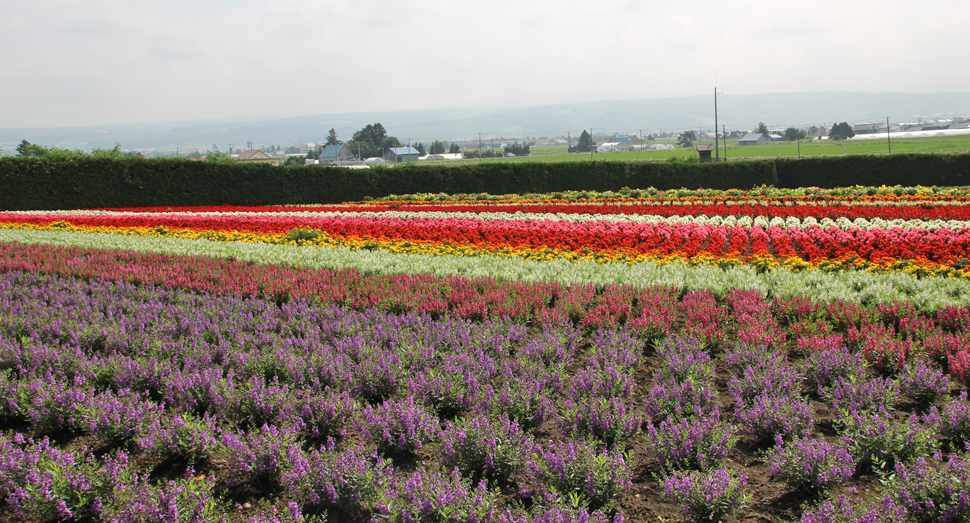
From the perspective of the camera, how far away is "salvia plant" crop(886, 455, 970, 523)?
8.25ft

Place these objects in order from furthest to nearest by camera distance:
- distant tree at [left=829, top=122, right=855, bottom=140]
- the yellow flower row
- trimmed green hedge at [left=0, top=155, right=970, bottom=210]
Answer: distant tree at [left=829, top=122, right=855, bottom=140], trimmed green hedge at [left=0, top=155, right=970, bottom=210], the yellow flower row

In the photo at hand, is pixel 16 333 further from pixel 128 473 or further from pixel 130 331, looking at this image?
pixel 128 473

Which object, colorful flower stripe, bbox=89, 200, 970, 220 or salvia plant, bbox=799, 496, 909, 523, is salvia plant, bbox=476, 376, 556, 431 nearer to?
salvia plant, bbox=799, 496, 909, 523

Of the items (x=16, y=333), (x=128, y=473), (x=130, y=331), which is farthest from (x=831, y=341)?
(x=16, y=333)

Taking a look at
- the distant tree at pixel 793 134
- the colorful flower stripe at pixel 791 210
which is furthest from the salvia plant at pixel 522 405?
the distant tree at pixel 793 134

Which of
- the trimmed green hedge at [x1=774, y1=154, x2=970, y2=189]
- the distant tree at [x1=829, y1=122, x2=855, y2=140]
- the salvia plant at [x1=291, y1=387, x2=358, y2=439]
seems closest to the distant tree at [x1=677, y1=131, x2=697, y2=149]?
the distant tree at [x1=829, y1=122, x2=855, y2=140]

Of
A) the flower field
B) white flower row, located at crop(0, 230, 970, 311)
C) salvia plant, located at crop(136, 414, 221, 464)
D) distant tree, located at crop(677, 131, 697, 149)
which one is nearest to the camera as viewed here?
the flower field

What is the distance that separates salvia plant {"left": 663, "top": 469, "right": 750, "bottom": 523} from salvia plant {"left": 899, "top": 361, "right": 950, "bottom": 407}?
80.0 inches

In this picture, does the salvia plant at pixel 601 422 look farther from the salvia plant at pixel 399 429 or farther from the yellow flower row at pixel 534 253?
the yellow flower row at pixel 534 253

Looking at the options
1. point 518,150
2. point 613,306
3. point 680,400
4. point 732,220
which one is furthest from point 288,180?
point 518,150

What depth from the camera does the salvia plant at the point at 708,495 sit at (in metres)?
2.68

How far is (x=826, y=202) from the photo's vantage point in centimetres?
1997

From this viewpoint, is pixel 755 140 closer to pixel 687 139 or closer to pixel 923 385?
pixel 687 139

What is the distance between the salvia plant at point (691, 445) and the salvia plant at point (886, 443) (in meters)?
0.66
